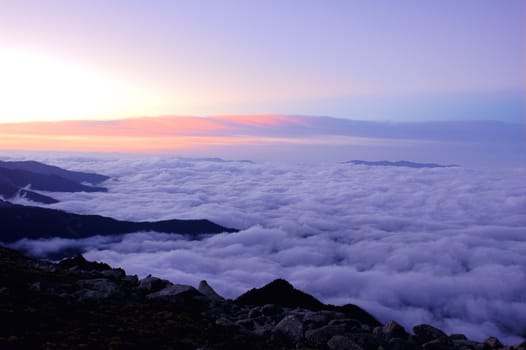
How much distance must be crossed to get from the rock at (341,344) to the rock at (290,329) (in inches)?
75.2

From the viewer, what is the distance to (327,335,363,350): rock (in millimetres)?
22906

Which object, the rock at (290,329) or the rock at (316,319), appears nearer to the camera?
the rock at (290,329)

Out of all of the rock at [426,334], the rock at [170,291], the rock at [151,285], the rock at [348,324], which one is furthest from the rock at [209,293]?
the rock at [426,334]

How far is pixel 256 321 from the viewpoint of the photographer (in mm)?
28016

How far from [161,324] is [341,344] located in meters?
10.5

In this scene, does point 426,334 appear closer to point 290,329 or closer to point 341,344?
point 341,344

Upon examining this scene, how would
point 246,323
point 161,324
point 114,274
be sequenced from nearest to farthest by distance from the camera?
point 161,324, point 246,323, point 114,274

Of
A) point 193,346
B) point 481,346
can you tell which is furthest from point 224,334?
point 481,346

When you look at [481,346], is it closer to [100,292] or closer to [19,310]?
[100,292]

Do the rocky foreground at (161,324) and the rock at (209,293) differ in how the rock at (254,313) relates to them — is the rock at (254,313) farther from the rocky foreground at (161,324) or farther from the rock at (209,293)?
the rock at (209,293)

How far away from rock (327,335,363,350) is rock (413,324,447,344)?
5016 mm

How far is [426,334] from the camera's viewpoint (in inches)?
1020

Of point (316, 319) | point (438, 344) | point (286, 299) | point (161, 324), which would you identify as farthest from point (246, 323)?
point (286, 299)

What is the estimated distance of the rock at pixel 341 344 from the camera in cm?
2291
